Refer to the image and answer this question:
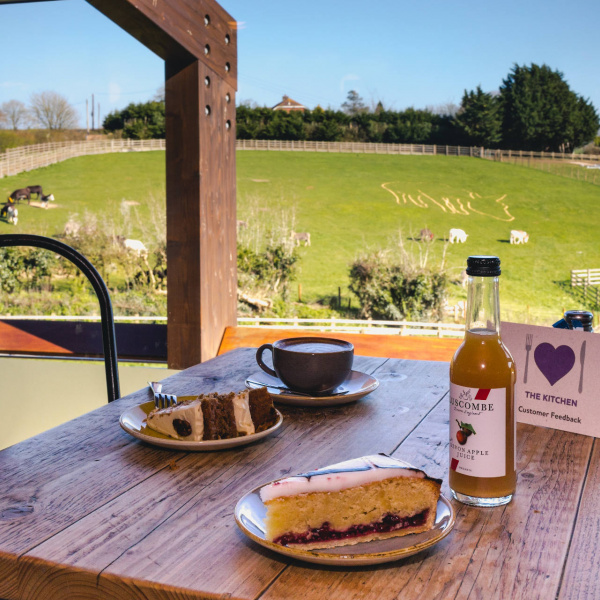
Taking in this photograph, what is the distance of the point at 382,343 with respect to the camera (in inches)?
112

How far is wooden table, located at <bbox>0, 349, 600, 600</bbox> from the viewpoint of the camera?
1.68 ft

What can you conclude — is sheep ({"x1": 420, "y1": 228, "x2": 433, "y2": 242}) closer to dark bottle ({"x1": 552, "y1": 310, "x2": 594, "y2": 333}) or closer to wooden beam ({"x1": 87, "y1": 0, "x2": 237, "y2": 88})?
wooden beam ({"x1": 87, "y1": 0, "x2": 237, "y2": 88})

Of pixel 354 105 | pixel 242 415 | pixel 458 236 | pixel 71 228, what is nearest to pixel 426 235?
pixel 458 236

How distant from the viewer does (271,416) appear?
0.87m

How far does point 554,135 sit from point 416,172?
465cm

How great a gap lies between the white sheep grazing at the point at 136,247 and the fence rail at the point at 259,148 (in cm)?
173

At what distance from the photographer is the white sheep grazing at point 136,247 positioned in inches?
270

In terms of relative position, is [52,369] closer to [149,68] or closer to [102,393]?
[102,393]

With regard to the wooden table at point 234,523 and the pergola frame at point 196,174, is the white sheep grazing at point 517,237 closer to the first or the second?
the pergola frame at point 196,174

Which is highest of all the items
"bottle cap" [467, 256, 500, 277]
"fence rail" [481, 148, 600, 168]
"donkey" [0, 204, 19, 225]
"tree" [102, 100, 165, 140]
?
"tree" [102, 100, 165, 140]

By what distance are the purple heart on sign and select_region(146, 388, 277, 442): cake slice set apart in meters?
0.40

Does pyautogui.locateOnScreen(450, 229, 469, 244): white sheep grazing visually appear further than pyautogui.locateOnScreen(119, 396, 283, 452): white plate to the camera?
Yes

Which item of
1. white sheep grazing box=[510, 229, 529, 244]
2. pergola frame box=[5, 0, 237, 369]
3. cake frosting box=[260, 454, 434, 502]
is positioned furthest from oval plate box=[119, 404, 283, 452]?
white sheep grazing box=[510, 229, 529, 244]

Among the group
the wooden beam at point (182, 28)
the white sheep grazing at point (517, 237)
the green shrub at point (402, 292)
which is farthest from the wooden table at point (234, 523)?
the white sheep grazing at point (517, 237)
